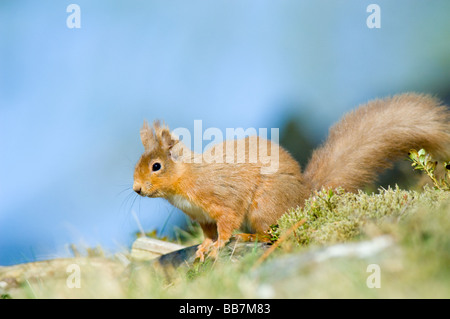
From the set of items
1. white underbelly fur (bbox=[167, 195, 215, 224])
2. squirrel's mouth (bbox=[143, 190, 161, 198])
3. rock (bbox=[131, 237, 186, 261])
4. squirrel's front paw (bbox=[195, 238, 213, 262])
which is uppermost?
squirrel's mouth (bbox=[143, 190, 161, 198])

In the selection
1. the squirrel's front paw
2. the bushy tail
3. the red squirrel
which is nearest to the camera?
the squirrel's front paw

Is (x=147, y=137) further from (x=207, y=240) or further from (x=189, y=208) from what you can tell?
(x=207, y=240)

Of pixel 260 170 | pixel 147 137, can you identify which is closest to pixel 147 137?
pixel 147 137

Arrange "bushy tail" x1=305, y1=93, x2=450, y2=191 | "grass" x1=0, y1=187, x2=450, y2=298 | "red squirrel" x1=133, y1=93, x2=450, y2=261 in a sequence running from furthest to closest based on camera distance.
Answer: "bushy tail" x1=305, y1=93, x2=450, y2=191 < "red squirrel" x1=133, y1=93, x2=450, y2=261 < "grass" x1=0, y1=187, x2=450, y2=298

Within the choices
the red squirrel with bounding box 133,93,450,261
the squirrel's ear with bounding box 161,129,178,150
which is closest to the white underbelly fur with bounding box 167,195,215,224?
the red squirrel with bounding box 133,93,450,261

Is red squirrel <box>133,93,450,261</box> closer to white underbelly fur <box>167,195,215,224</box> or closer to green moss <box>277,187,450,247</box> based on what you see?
white underbelly fur <box>167,195,215,224</box>

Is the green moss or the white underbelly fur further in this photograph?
the white underbelly fur
